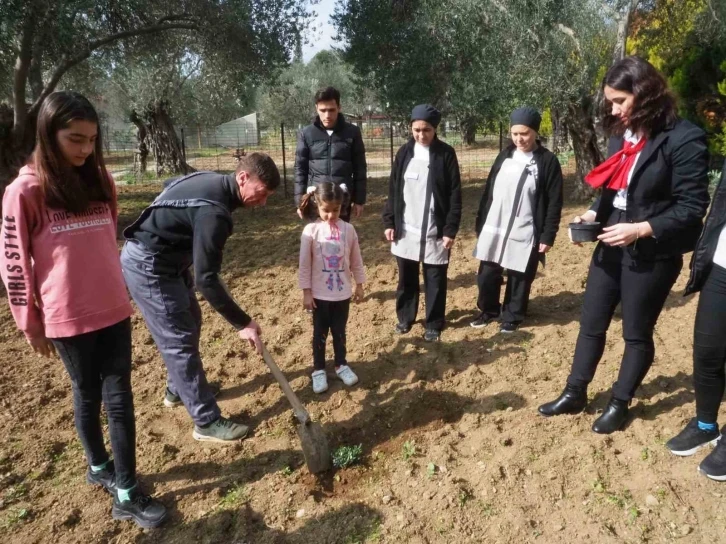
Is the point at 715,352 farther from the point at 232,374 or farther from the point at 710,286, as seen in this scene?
the point at 232,374

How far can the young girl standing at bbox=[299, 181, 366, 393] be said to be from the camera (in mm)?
3443

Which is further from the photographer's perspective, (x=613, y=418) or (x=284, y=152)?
(x=284, y=152)

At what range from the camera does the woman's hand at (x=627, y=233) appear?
2498mm

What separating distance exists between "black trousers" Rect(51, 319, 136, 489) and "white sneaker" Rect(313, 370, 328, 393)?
1.33m

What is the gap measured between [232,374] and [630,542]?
267 cm

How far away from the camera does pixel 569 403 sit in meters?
3.17

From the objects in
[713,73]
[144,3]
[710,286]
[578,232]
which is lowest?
[710,286]

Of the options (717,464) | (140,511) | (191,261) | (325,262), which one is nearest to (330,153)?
(325,262)

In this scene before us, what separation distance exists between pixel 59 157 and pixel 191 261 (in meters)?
0.92

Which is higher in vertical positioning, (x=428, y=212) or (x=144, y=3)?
(x=144, y=3)

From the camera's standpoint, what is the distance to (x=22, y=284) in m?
2.18

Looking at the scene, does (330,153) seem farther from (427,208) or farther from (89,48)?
(89,48)

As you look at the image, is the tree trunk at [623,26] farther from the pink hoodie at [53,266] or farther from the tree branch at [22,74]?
the tree branch at [22,74]

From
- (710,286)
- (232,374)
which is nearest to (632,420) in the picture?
(710,286)
